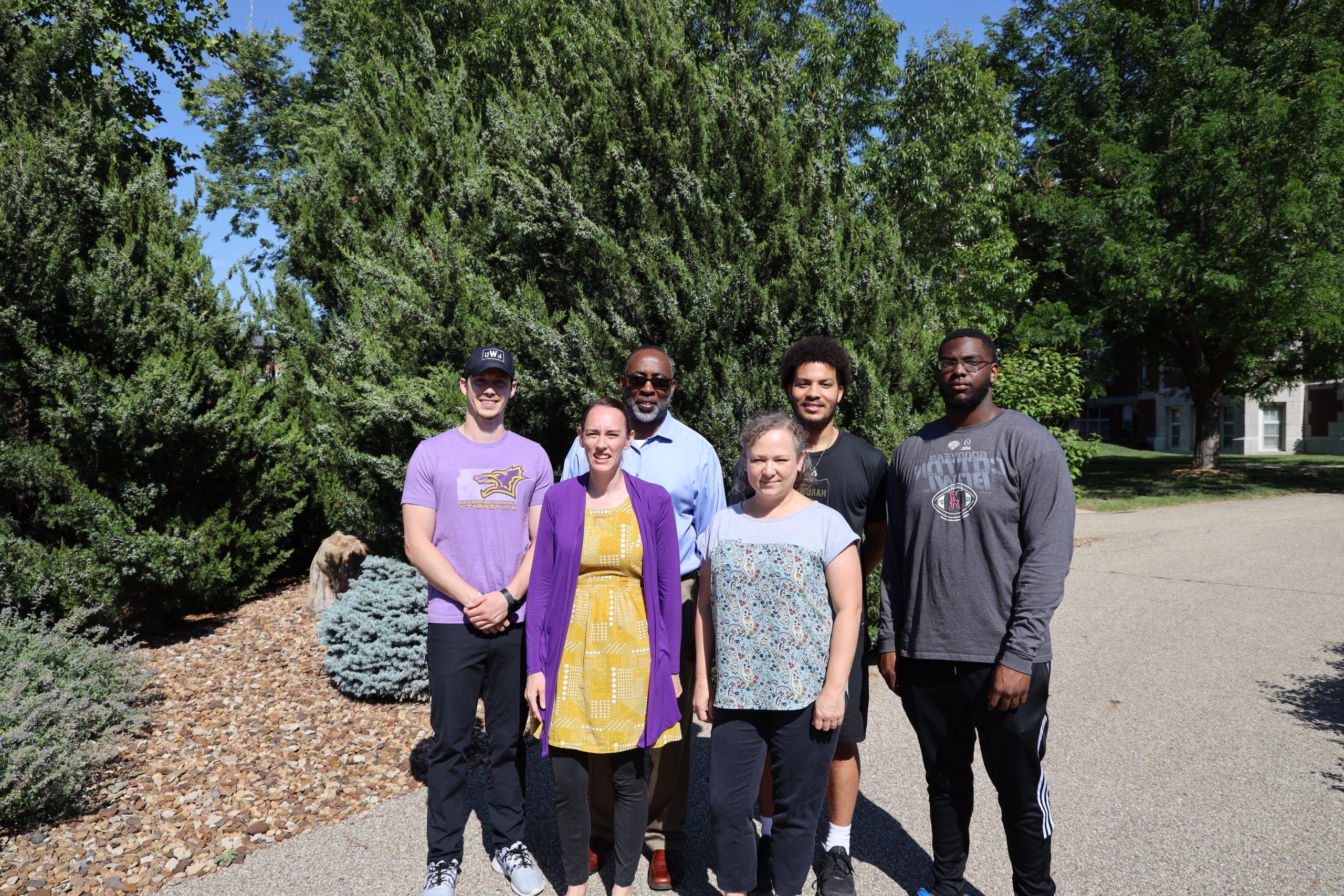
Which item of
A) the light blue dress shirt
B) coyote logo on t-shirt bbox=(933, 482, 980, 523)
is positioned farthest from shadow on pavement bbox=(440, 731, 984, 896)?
coyote logo on t-shirt bbox=(933, 482, 980, 523)

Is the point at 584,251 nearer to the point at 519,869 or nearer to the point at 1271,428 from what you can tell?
the point at 519,869

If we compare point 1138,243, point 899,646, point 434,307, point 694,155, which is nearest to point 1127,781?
point 899,646

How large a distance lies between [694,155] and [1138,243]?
14045mm

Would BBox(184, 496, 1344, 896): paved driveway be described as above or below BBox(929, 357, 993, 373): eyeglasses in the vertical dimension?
below

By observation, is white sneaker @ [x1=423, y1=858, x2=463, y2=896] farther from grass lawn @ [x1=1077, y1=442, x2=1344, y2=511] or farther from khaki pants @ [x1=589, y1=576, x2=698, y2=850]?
grass lawn @ [x1=1077, y1=442, x2=1344, y2=511]

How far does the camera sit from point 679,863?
122 inches

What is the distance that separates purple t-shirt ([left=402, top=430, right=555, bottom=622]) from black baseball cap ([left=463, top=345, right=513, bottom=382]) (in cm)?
29

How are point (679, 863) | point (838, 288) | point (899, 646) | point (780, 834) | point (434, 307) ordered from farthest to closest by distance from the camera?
point (434, 307)
point (838, 288)
point (679, 863)
point (899, 646)
point (780, 834)

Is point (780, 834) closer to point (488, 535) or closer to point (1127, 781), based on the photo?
point (488, 535)

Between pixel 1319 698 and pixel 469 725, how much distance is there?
5297 mm

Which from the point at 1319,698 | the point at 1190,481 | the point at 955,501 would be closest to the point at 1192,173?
the point at 1190,481

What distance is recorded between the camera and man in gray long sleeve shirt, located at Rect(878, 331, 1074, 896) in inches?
97.2

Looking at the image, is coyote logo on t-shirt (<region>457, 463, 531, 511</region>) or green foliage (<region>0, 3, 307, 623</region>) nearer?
A: coyote logo on t-shirt (<region>457, 463, 531, 511</region>)

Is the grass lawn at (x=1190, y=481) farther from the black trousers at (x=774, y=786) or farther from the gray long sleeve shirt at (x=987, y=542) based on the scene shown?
the black trousers at (x=774, y=786)
